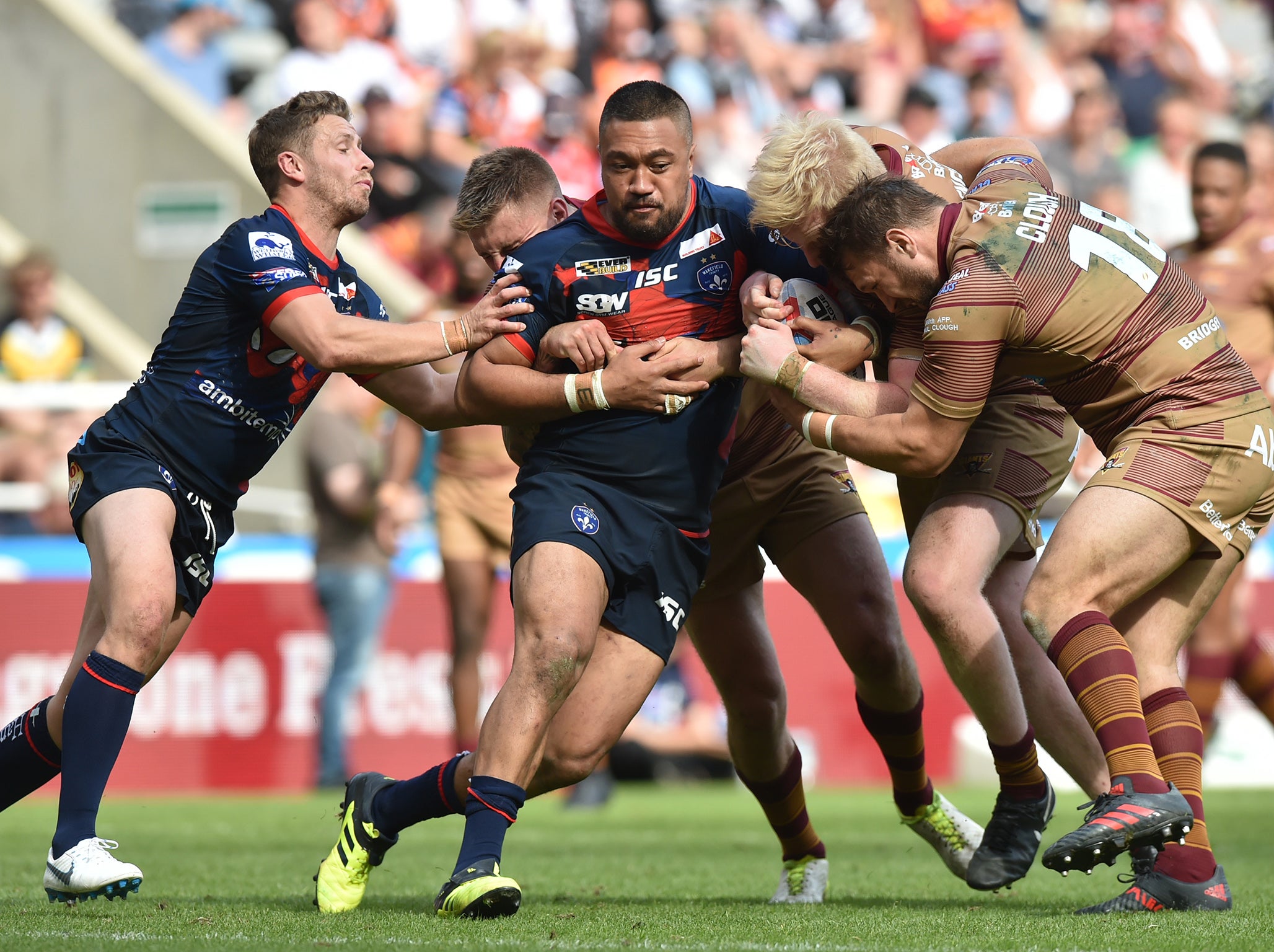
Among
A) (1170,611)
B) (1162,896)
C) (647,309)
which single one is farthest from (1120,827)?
(647,309)

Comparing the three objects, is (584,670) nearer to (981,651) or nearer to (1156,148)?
(981,651)

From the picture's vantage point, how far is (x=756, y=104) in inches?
668

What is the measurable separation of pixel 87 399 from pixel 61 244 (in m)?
3.68

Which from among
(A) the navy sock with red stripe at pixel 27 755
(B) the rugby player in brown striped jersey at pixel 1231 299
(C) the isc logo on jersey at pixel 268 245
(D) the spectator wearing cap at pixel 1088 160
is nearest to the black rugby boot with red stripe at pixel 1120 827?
(C) the isc logo on jersey at pixel 268 245

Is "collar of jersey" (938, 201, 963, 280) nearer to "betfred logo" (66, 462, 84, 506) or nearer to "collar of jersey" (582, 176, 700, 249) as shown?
"collar of jersey" (582, 176, 700, 249)

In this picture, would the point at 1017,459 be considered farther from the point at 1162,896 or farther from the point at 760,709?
the point at 1162,896

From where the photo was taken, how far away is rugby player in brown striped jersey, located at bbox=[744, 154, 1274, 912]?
16.0ft

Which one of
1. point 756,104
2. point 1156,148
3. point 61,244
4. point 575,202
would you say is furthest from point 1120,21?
point 575,202

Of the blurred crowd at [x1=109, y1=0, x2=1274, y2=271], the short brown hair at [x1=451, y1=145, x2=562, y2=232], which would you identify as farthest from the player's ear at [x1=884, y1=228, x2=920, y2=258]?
the blurred crowd at [x1=109, y1=0, x2=1274, y2=271]

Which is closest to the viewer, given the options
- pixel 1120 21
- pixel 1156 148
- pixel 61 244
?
pixel 61 244

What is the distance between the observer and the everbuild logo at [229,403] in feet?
18.2

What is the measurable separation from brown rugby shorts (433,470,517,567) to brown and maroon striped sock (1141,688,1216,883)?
4801 mm

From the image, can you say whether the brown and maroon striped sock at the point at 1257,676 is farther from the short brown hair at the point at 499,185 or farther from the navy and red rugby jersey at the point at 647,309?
the short brown hair at the point at 499,185

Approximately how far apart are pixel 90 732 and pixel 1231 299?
5959mm
